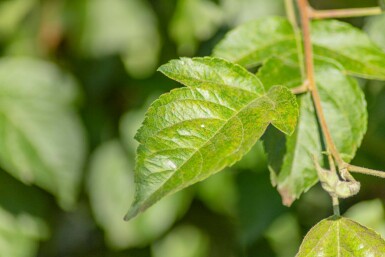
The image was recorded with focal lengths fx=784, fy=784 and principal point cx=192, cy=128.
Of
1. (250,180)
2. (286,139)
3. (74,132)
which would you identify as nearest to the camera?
(286,139)

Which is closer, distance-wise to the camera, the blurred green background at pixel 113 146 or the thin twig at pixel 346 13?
the thin twig at pixel 346 13

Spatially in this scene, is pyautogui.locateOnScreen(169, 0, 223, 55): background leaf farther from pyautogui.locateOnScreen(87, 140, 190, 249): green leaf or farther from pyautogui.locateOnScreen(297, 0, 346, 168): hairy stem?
pyautogui.locateOnScreen(297, 0, 346, 168): hairy stem

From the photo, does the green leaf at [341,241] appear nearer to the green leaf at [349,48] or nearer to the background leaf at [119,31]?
the green leaf at [349,48]

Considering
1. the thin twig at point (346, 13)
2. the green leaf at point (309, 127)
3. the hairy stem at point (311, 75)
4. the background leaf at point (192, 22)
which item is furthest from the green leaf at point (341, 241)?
the background leaf at point (192, 22)

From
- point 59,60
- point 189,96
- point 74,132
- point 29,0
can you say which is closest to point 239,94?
point 189,96

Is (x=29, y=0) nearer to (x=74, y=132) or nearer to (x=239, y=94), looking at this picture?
(x=74, y=132)

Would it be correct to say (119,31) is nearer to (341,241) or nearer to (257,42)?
(257,42)

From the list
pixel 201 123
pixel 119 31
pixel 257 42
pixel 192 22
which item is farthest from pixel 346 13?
pixel 119 31
